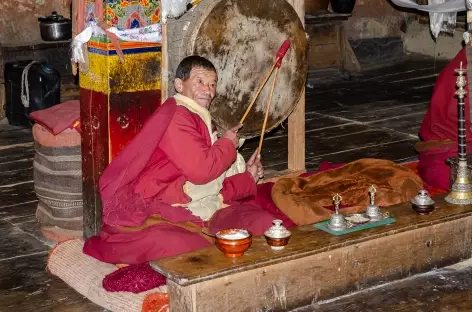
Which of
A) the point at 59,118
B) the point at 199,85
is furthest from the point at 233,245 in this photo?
the point at 59,118

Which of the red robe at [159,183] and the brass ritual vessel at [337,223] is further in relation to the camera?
the red robe at [159,183]

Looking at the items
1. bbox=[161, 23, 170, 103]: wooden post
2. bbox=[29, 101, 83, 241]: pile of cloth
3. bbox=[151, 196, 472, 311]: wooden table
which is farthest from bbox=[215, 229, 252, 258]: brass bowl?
bbox=[29, 101, 83, 241]: pile of cloth

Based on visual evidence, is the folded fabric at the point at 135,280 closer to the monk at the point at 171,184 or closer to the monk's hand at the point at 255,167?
the monk at the point at 171,184

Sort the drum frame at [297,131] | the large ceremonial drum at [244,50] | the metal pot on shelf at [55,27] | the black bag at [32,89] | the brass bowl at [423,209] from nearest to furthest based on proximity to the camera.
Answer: the brass bowl at [423,209]
the large ceremonial drum at [244,50]
the drum frame at [297,131]
the black bag at [32,89]
the metal pot on shelf at [55,27]

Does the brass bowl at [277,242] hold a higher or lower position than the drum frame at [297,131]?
lower

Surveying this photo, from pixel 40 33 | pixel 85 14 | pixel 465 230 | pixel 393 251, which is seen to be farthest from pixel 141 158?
pixel 40 33

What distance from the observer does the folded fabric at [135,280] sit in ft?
14.6

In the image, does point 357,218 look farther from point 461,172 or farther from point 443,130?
point 443,130

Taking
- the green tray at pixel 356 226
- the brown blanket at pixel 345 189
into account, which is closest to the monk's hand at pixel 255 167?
the brown blanket at pixel 345 189

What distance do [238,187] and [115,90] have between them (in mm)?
845

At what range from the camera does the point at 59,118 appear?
5414 mm

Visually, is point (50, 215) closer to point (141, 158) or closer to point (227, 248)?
point (141, 158)

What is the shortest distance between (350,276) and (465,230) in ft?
2.55

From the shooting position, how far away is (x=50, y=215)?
216 inches
